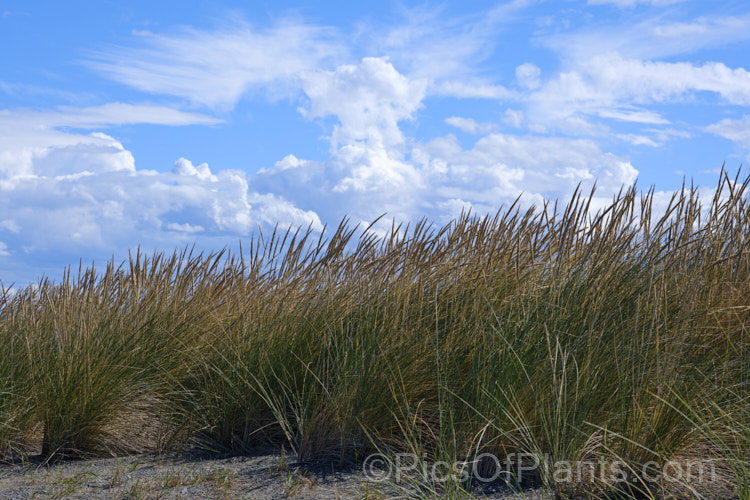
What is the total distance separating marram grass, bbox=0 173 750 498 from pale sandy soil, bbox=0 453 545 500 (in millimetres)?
145

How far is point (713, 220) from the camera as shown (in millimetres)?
3949

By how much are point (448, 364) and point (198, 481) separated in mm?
1196

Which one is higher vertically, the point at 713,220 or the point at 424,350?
the point at 713,220

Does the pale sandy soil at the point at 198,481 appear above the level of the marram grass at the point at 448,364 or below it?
below

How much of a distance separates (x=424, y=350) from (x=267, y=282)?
208 centimetres

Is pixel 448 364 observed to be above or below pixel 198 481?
above

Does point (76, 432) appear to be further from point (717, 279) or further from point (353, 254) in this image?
point (717, 279)

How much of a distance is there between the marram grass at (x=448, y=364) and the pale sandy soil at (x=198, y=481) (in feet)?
0.47

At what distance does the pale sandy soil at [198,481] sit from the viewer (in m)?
2.56

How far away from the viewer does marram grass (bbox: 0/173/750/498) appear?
247cm

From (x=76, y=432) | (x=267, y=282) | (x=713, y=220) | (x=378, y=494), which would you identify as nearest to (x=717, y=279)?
(x=713, y=220)

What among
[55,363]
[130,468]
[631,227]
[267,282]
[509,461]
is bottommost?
[130,468]

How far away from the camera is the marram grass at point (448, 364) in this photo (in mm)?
2469

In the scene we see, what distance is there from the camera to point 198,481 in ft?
9.07
